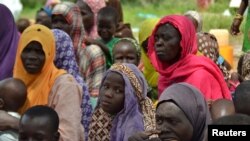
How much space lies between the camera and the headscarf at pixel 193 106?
15.8 ft

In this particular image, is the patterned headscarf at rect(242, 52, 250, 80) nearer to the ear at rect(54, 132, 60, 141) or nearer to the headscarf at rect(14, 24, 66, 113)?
the headscarf at rect(14, 24, 66, 113)

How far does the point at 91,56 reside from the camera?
8.02 m

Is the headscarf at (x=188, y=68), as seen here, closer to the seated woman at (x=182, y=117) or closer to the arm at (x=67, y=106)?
the arm at (x=67, y=106)

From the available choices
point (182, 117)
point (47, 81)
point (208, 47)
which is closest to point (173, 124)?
point (182, 117)

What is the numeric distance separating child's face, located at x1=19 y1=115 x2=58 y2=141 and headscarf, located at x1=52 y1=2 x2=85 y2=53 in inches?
111

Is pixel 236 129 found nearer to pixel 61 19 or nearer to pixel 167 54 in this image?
pixel 167 54

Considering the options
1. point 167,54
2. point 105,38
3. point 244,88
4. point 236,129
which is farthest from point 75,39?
point 236,129

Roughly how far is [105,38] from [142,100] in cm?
338

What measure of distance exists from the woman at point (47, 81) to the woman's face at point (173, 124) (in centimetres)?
124

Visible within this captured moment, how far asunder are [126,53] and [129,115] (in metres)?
2.09

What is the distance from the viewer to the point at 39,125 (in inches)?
208

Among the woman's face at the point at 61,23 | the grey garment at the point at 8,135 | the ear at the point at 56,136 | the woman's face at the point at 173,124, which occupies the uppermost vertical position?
the woman's face at the point at 61,23

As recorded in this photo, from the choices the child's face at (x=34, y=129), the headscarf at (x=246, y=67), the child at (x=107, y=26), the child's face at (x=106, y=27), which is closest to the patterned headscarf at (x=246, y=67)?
the headscarf at (x=246, y=67)

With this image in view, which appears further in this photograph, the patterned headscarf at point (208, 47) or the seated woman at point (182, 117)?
the patterned headscarf at point (208, 47)
